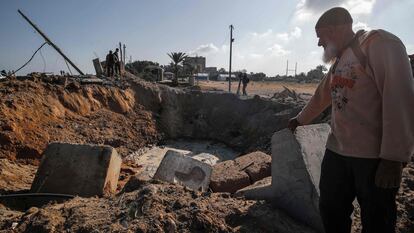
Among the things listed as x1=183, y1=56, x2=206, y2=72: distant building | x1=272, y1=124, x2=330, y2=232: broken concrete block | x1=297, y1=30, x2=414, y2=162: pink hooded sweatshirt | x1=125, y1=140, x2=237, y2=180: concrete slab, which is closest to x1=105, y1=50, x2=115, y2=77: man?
x1=125, y1=140, x2=237, y2=180: concrete slab

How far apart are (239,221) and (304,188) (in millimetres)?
789

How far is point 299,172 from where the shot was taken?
371 centimetres

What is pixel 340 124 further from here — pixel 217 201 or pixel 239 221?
pixel 217 201

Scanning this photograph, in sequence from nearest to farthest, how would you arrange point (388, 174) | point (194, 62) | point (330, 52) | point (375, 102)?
point (388, 174)
point (375, 102)
point (330, 52)
point (194, 62)

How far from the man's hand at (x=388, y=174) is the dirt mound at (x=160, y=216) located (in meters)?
1.45

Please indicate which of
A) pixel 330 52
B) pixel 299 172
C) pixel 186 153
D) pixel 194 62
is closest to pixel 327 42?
pixel 330 52

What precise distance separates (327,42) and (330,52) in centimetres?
7

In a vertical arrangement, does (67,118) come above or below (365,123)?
below

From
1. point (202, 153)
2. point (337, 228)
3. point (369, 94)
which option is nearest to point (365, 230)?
point (337, 228)

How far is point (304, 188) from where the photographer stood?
11.9ft

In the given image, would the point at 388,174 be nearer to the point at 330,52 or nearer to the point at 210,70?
the point at 330,52

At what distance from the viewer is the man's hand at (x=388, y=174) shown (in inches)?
78.5

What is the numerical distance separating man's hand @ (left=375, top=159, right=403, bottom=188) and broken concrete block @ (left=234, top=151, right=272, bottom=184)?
4.09 meters

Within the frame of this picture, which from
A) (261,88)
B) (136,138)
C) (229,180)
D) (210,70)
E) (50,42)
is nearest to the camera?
(229,180)
